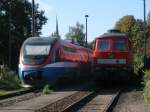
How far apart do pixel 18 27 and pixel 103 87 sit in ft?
131

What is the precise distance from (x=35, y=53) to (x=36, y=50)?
29 centimetres

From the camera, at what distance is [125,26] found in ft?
356

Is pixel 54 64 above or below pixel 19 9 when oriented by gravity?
below

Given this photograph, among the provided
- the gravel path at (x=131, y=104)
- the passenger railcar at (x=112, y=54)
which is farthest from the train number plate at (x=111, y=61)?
the gravel path at (x=131, y=104)

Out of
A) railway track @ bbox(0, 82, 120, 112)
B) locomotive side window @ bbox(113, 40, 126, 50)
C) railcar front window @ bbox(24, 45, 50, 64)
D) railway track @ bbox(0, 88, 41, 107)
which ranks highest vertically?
locomotive side window @ bbox(113, 40, 126, 50)

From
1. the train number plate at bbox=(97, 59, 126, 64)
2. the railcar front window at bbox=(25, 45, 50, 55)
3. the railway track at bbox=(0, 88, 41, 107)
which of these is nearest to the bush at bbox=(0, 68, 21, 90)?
the railway track at bbox=(0, 88, 41, 107)

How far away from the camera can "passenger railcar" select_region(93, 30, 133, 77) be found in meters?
31.1

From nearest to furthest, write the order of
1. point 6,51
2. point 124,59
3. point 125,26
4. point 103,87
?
1. point 124,59
2. point 103,87
3. point 6,51
4. point 125,26

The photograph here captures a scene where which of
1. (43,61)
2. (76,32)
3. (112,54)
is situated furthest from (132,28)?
(43,61)

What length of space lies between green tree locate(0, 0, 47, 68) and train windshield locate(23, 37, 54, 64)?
35.5 m

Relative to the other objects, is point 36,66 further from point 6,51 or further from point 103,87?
point 6,51

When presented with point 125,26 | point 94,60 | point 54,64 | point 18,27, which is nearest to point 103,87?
point 94,60

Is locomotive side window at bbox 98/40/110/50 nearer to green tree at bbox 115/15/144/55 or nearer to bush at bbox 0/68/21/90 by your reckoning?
bush at bbox 0/68/21/90

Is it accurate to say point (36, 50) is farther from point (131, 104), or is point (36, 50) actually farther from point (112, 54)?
point (131, 104)
